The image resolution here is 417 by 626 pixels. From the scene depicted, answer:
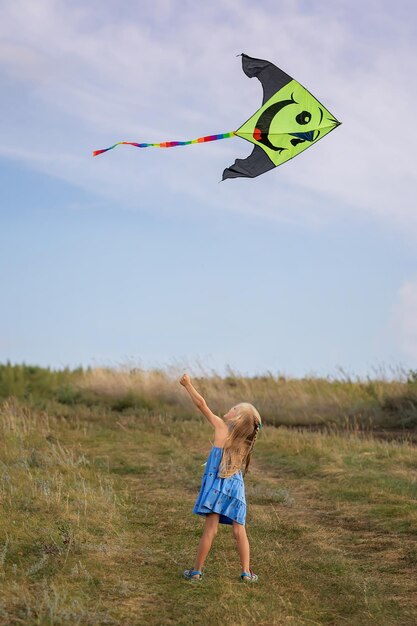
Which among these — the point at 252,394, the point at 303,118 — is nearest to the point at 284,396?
the point at 252,394

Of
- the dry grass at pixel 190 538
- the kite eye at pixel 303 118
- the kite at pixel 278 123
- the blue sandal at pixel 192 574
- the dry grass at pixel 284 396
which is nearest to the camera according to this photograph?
the dry grass at pixel 190 538

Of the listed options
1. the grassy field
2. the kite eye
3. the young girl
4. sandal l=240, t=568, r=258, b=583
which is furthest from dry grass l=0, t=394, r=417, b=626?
the kite eye

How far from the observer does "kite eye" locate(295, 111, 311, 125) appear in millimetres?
10258

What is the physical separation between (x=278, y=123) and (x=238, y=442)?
185 inches

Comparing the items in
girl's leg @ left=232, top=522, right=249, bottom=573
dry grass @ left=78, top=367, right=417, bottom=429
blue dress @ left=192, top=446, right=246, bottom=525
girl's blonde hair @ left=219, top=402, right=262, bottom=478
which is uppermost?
dry grass @ left=78, top=367, right=417, bottom=429

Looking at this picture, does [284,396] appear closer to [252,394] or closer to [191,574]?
[252,394]

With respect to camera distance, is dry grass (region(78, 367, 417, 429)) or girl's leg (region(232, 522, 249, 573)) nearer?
girl's leg (region(232, 522, 249, 573))

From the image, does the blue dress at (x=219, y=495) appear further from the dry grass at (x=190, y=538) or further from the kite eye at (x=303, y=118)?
the kite eye at (x=303, y=118)

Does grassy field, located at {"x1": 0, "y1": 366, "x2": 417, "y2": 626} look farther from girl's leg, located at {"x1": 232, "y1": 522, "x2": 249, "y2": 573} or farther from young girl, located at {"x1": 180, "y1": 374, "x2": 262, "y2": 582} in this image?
young girl, located at {"x1": 180, "y1": 374, "x2": 262, "y2": 582}

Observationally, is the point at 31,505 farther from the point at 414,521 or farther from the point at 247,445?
the point at 414,521

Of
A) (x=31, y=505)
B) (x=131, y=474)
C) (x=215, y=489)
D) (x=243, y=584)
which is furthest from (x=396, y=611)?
(x=131, y=474)

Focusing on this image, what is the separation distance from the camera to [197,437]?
17219mm

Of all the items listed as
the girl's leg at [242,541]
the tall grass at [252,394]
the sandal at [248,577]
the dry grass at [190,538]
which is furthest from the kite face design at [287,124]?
the tall grass at [252,394]

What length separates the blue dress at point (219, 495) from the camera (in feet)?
22.8
